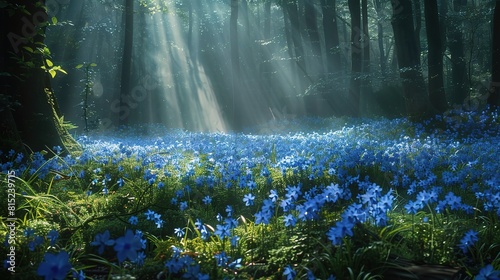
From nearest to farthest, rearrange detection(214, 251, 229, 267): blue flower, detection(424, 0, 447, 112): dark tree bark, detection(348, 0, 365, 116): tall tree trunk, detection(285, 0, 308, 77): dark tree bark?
1. detection(214, 251, 229, 267): blue flower
2. detection(424, 0, 447, 112): dark tree bark
3. detection(348, 0, 365, 116): tall tree trunk
4. detection(285, 0, 308, 77): dark tree bark

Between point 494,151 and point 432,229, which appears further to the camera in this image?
point 494,151

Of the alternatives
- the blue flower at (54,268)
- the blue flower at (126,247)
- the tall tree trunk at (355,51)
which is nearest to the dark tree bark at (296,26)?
the tall tree trunk at (355,51)

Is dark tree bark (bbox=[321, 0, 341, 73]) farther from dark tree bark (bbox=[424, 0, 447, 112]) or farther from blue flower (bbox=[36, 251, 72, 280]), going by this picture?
blue flower (bbox=[36, 251, 72, 280])

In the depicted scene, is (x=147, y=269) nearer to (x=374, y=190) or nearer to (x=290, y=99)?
(x=374, y=190)

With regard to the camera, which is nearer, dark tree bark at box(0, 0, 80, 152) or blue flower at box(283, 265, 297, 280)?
blue flower at box(283, 265, 297, 280)

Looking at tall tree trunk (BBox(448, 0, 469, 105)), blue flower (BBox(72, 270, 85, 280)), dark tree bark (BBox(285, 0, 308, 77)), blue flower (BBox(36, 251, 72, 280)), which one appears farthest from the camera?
dark tree bark (BBox(285, 0, 308, 77))

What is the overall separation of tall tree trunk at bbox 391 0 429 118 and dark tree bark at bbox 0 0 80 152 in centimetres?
1064

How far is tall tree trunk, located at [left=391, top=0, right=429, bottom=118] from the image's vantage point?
1388 centimetres

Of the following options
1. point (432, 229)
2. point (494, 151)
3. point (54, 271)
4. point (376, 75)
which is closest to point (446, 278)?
point (432, 229)

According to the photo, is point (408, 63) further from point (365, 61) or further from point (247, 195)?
point (247, 195)

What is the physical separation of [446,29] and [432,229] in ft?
110

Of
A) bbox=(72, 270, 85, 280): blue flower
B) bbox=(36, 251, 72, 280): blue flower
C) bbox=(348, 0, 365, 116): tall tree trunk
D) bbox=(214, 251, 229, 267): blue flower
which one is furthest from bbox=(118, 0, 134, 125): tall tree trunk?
bbox=(36, 251, 72, 280): blue flower

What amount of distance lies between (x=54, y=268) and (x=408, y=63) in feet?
50.5

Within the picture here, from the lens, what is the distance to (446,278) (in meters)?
2.42
